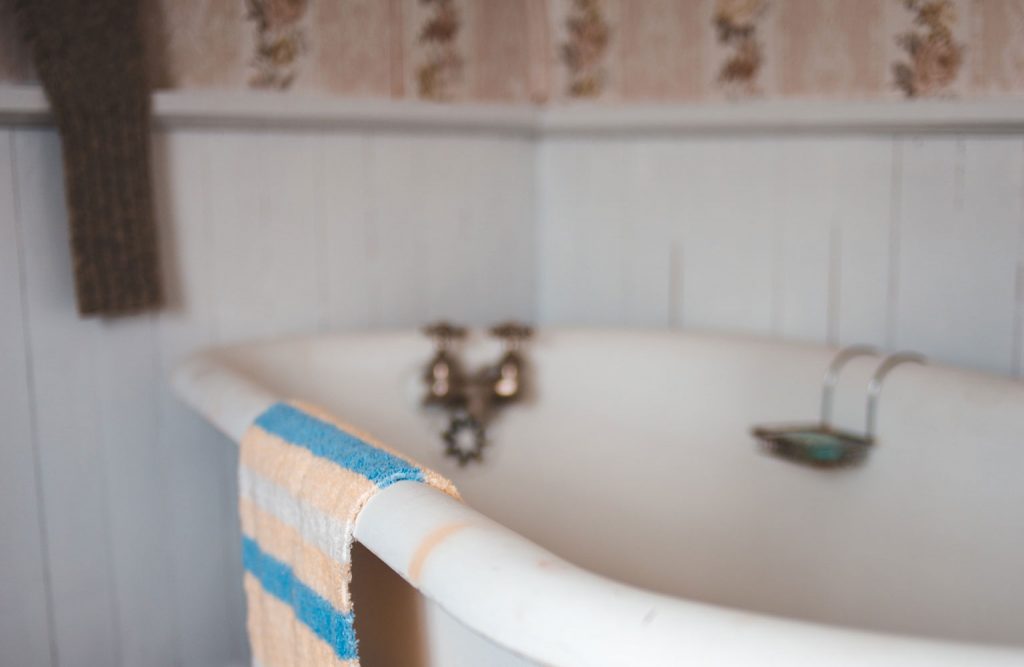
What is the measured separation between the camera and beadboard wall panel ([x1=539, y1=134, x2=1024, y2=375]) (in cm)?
139

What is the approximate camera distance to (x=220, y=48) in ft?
5.34

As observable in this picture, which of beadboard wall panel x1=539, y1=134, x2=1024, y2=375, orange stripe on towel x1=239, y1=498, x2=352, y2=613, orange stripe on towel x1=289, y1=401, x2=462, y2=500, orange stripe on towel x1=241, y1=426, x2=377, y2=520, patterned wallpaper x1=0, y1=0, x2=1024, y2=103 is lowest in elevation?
orange stripe on towel x1=239, y1=498, x2=352, y2=613

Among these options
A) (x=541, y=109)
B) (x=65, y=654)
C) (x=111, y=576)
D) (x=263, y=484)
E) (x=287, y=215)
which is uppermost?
(x=541, y=109)

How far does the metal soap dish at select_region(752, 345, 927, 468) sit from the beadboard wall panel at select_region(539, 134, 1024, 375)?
192mm

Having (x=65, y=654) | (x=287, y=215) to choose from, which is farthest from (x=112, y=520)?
(x=287, y=215)

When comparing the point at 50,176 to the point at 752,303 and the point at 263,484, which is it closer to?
the point at 263,484

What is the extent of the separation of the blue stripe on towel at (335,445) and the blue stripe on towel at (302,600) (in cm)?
12

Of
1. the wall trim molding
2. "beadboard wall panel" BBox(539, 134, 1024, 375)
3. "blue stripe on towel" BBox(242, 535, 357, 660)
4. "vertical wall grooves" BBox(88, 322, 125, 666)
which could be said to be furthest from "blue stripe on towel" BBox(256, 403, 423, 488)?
"beadboard wall panel" BBox(539, 134, 1024, 375)

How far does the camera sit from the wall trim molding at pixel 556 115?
1.40m

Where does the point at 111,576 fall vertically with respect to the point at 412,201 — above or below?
below

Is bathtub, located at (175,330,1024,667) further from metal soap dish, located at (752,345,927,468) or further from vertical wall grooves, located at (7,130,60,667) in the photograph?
vertical wall grooves, located at (7,130,60,667)

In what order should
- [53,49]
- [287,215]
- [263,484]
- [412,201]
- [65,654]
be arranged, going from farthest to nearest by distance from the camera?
[412,201], [287,215], [65,654], [53,49], [263,484]

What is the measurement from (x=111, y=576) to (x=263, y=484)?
0.70m

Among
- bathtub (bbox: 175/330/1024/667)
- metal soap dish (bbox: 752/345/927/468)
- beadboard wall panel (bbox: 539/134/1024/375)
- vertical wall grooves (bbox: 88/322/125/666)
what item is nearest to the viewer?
bathtub (bbox: 175/330/1024/667)
